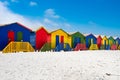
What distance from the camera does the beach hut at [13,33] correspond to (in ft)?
95.2

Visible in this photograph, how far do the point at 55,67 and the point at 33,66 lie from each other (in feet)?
4.92

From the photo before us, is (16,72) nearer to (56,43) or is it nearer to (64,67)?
(64,67)

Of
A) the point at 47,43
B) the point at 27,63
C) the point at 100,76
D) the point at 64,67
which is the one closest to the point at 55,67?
the point at 64,67

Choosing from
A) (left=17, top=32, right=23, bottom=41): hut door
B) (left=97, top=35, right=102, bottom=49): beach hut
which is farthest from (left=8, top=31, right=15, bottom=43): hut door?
(left=97, top=35, right=102, bottom=49): beach hut

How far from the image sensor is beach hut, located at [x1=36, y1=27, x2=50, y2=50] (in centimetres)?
3525

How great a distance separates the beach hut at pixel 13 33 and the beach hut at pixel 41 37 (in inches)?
97.6

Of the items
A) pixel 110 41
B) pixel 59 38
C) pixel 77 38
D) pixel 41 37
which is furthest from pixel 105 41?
pixel 41 37

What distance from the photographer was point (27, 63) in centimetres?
1714

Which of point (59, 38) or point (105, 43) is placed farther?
point (105, 43)

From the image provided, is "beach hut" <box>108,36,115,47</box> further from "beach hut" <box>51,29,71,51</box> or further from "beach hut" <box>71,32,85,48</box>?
"beach hut" <box>51,29,71,51</box>

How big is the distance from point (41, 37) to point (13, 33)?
6.47m

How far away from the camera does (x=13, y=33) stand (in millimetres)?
30281

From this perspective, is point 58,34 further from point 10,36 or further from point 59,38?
point 10,36

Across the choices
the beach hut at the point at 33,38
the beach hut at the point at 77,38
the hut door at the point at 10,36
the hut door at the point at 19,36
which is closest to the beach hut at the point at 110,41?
the beach hut at the point at 77,38
